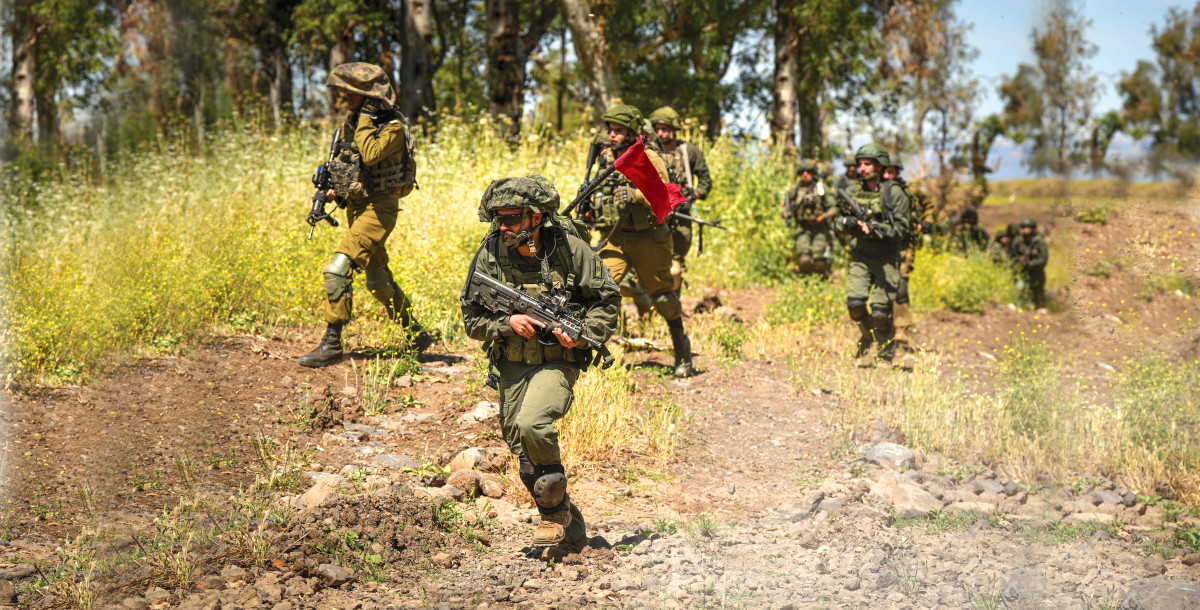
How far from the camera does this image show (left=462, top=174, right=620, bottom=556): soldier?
4242 mm

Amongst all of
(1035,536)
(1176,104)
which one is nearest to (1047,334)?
(1035,536)

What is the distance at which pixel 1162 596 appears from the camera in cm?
436

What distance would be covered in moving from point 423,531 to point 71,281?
3951mm

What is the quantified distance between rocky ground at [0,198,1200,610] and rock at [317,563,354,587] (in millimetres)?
15

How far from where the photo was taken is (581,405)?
6219mm

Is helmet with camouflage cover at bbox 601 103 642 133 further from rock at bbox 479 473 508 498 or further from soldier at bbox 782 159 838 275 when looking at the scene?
soldier at bbox 782 159 838 275

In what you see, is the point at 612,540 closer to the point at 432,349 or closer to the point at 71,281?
the point at 432,349

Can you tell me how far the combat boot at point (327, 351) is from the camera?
692 centimetres

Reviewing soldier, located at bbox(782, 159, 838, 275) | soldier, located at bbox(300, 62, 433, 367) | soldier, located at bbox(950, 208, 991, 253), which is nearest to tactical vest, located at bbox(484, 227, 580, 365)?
soldier, located at bbox(300, 62, 433, 367)

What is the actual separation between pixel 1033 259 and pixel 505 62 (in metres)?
7.95

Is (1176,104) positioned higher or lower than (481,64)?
lower

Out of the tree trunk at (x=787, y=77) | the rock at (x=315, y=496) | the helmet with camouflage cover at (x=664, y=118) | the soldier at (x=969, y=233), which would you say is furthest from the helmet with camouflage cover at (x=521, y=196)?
the soldier at (x=969, y=233)

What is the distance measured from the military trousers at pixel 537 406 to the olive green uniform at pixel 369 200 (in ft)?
8.77

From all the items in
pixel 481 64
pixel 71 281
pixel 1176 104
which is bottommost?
pixel 71 281
